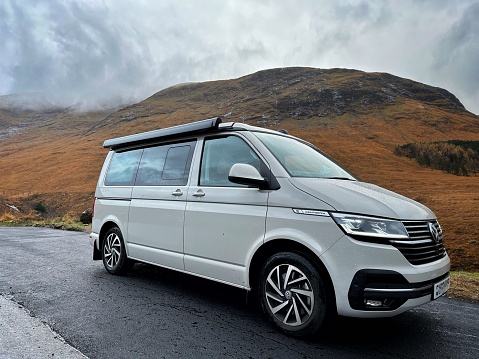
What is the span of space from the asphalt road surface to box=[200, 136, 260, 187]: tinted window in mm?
1431

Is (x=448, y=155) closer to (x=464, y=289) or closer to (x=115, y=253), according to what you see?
(x=464, y=289)

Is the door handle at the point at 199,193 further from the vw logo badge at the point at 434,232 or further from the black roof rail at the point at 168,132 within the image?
the vw logo badge at the point at 434,232

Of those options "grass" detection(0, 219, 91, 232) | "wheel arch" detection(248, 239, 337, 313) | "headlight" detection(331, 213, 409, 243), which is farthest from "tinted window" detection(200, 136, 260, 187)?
"grass" detection(0, 219, 91, 232)

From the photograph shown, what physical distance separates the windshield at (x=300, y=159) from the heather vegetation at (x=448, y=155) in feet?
146

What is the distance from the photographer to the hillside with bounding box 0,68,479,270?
3169cm

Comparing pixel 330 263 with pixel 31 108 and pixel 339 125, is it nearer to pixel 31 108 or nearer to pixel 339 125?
pixel 339 125

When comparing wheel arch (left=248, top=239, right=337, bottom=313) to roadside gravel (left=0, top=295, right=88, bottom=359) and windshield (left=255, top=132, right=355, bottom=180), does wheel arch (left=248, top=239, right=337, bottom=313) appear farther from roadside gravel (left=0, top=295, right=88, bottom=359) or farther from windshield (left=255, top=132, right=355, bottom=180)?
roadside gravel (left=0, top=295, right=88, bottom=359)

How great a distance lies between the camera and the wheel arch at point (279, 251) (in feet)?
10.2

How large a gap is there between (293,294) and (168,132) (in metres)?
2.63

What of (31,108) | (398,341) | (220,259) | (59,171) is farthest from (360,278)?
(31,108)

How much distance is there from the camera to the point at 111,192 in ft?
18.5

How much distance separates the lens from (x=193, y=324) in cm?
354

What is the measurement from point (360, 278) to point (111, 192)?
161 inches

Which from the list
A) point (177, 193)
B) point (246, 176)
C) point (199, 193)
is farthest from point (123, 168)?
point (246, 176)
